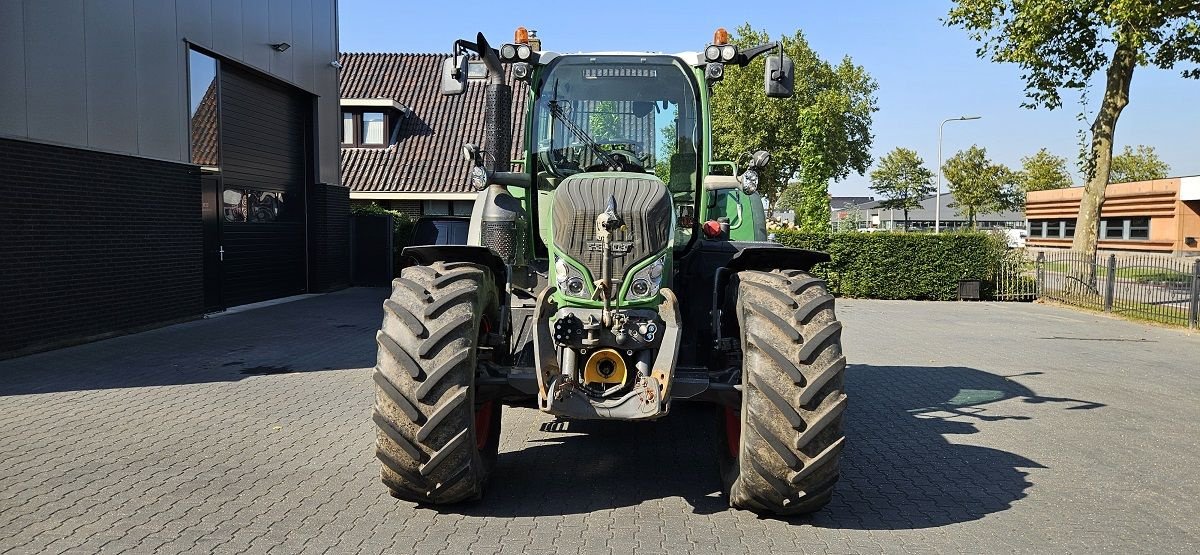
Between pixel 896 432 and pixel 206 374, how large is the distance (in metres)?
6.89

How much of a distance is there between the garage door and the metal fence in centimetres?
1651

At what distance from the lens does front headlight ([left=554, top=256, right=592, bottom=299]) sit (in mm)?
4793

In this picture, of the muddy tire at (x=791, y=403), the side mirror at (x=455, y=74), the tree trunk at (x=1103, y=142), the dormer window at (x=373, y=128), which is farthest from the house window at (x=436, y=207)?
the muddy tire at (x=791, y=403)

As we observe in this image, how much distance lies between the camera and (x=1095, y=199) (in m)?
20.6

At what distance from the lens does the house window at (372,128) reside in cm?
2678

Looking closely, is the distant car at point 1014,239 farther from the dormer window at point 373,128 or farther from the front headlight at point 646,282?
the front headlight at point 646,282

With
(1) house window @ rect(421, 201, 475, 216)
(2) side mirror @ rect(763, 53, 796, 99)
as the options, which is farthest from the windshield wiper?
(1) house window @ rect(421, 201, 475, 216)

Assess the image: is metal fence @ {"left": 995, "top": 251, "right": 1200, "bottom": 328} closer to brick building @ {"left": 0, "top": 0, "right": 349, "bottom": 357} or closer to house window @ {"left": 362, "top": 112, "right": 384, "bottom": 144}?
brick building @ {"left": 0, "top": 0, "right": 349, "bottom": 357}

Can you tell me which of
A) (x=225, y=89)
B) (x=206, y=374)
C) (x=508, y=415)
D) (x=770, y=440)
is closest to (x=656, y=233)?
(x=770, y=440)

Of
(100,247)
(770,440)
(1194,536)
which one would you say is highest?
(100,247)

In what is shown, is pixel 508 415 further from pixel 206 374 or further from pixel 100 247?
pixel 100 247

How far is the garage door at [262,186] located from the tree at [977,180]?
156 ft

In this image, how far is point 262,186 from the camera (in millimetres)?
17109

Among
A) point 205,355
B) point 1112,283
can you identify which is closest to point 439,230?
point 205,355
